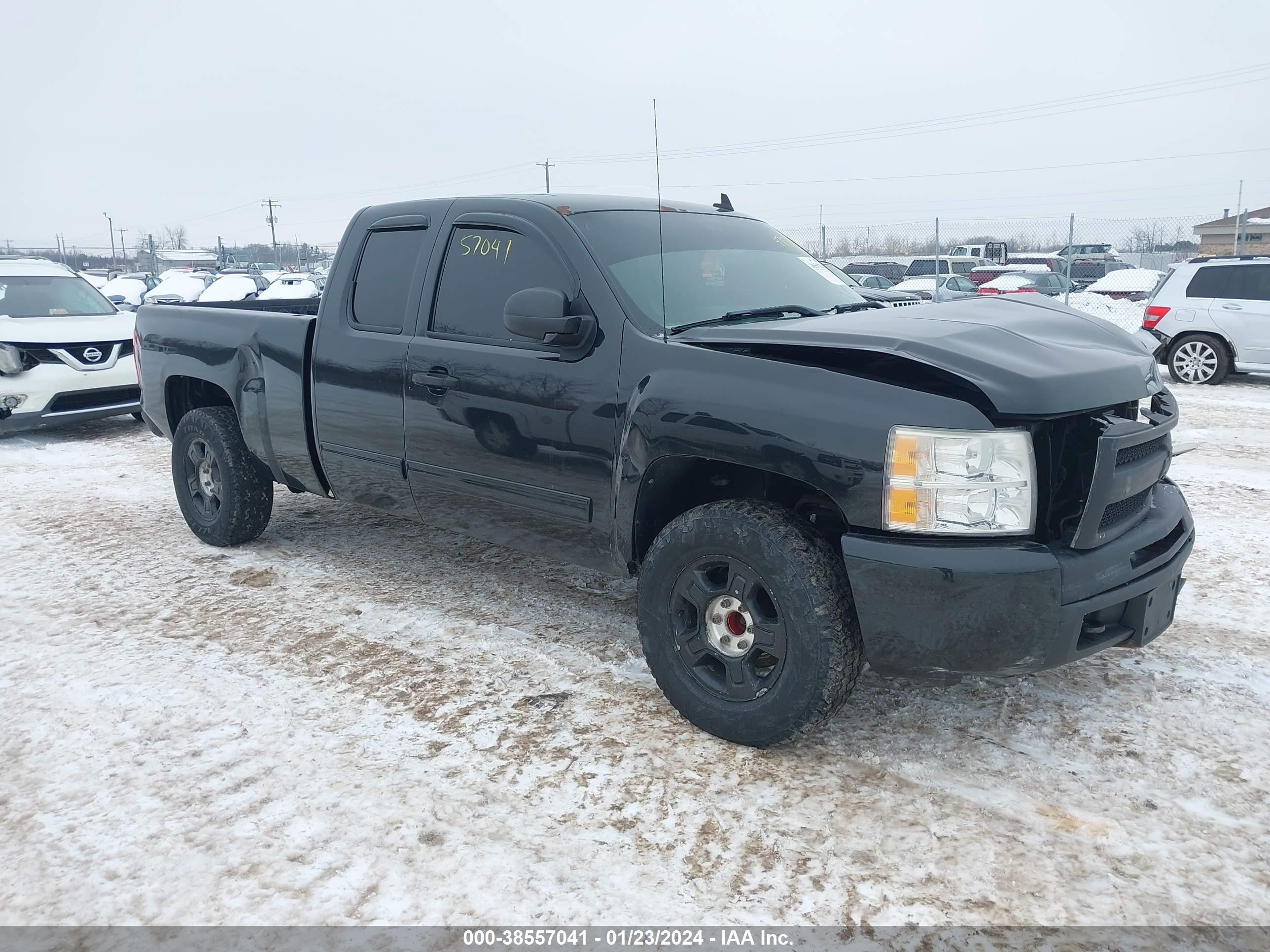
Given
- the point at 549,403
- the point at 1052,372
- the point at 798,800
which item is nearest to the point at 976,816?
the point at 798,800

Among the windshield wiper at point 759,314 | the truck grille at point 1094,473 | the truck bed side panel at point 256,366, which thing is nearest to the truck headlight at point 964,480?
the truck grille at point 1094,473

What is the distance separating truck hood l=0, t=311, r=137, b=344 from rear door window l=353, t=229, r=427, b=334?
17.0 feet

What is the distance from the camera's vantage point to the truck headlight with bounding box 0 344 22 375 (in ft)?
28.4

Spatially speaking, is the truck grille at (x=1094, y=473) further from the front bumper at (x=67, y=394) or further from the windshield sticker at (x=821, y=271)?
the front bumper at (x=67, y=394)

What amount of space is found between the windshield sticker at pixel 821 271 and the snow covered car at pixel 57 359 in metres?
6.39

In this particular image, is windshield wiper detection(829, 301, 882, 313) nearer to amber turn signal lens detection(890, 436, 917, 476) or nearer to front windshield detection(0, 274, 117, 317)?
amber turn signal lens detection(890, 436, 917, 476)

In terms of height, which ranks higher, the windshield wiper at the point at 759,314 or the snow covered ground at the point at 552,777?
the windshield wiper at the point at 759,314

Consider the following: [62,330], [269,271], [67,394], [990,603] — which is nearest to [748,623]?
[990,603]

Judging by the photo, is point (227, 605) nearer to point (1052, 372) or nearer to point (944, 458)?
point (944, 458)

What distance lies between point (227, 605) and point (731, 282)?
2854mm

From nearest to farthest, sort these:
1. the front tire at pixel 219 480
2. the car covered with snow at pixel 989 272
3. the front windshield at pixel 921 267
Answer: the front tire at pixel 219 480, the car covered with snow at pixel 989 272, the front windshield at pixel 921 267

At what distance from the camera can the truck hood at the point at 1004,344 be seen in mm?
2752

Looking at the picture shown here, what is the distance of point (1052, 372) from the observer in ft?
9.27

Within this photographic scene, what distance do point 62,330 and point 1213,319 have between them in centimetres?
1267
